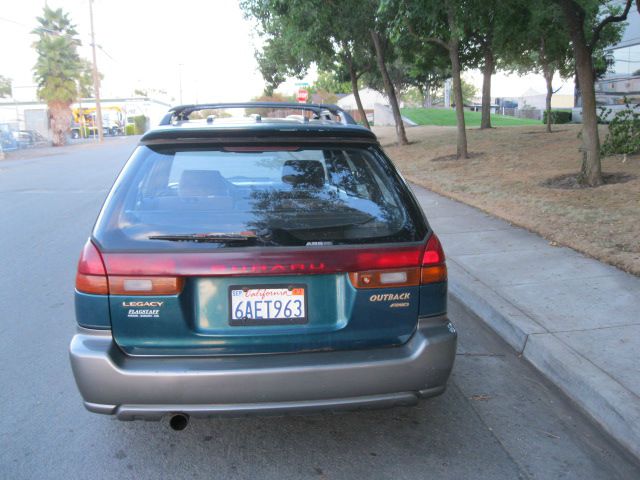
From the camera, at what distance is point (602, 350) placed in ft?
13.2

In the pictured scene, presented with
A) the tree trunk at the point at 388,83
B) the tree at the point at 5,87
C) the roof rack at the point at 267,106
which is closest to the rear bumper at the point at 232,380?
the roof rack at the point at 267,106

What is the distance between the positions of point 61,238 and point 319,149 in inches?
254

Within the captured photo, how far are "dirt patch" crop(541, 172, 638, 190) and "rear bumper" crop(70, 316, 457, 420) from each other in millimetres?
8313

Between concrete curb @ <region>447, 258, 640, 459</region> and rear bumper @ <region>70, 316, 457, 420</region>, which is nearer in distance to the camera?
rear bumper @ <region>70, 316, 457, 420</region>

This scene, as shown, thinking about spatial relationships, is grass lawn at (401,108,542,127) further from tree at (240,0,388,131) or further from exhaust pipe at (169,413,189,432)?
exhaust pipe at (169,413,189,432)

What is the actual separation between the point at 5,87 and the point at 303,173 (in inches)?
4889

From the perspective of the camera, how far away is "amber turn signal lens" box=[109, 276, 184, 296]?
8.79 feet

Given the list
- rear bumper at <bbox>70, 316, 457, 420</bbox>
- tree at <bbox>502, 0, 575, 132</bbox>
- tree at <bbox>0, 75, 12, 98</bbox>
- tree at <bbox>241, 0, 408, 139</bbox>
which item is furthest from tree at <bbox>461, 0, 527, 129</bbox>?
tree at <bbox>0, 75, 12, 98</bbox>

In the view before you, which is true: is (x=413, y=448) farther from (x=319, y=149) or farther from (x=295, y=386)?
(x=319, y=149)

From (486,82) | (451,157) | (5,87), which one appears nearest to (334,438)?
(451,157)

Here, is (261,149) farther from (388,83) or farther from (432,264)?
(388,83)

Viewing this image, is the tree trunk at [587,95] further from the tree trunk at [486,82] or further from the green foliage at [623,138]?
the tree trunk at [486,82]

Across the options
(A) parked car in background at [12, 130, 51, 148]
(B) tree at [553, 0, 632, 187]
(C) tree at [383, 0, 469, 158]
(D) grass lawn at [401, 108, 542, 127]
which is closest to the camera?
(B) tree at [553, 0, 632, 187]

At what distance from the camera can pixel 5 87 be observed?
109188 millimetres
